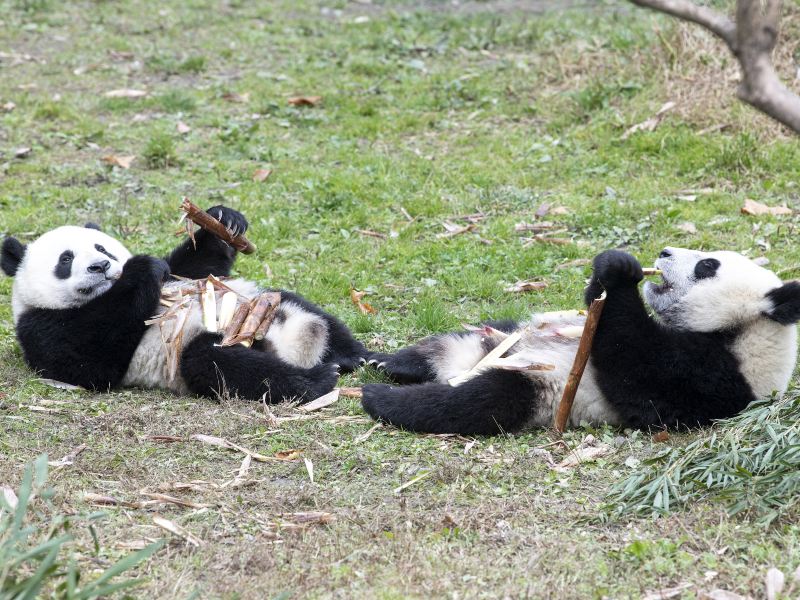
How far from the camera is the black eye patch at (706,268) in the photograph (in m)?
5.57

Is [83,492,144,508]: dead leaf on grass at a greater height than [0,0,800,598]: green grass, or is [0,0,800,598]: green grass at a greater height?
[0,0,800,598]: green grass

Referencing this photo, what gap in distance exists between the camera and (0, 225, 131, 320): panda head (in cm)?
611

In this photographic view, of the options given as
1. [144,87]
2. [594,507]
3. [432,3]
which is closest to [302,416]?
[594,507]

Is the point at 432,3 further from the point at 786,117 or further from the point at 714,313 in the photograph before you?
the point at 786,117

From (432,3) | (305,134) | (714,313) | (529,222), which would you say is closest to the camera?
(714,313)

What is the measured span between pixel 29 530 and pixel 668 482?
2.73 meters

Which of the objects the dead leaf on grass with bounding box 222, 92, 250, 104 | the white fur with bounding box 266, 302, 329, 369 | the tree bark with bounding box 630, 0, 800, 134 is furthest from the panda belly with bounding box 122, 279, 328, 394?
the dead leaf on grass with bounding box 222, 92, 250, 104

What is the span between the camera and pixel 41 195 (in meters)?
9.18

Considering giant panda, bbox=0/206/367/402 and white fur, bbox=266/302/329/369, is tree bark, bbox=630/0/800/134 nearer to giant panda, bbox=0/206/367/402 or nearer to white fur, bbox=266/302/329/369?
giant panda, bbox=0/206/367/402

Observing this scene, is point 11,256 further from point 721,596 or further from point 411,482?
point 721,596

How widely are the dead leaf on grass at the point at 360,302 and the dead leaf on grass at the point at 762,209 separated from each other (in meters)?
3.43

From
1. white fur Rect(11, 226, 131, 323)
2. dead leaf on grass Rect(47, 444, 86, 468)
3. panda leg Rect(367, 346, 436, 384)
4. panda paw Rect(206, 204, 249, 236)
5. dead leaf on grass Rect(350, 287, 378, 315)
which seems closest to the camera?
dead leaf on grass Rect(47, 444, 86, 468)

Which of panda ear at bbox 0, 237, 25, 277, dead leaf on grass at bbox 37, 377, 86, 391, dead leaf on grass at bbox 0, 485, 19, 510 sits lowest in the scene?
dead leaf on grass at bbox 37, 377, 86, 391

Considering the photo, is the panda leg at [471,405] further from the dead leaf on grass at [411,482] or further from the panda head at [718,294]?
the panda head at [718,294]
